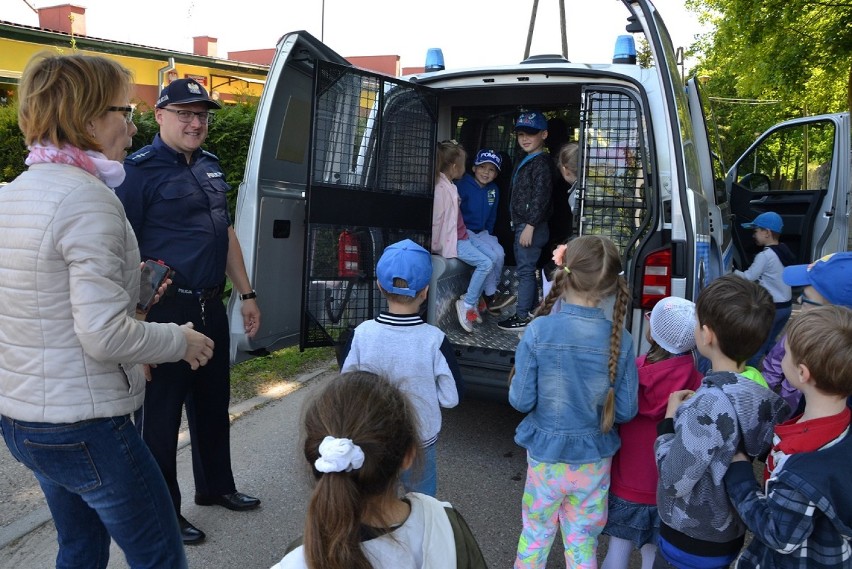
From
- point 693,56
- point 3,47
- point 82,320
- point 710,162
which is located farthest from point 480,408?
point 693,56

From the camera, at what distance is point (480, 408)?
488cm

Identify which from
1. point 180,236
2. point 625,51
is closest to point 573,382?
point 180,236

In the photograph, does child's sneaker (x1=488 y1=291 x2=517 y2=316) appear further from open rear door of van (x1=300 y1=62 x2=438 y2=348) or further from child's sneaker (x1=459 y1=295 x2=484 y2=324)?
open rear door of van (x1=300 y1=62 x2=438 y2=348)

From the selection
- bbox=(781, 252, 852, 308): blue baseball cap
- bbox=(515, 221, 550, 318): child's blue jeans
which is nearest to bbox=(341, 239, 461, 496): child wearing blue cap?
bbox=(781, 252, 852, 308): blue baseball cap

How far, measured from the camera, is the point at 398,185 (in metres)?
4.10

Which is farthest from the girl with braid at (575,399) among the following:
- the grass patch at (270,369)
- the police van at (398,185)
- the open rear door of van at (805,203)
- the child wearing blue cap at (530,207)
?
the open rear door of van at (805,203)

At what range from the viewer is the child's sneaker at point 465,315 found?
456 centimetres

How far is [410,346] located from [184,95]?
1496 millimetres

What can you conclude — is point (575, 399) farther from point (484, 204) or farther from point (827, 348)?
point (484, 204)

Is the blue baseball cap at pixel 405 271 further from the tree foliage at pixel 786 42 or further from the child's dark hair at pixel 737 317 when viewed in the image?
the tree foliage at pixel 786 42

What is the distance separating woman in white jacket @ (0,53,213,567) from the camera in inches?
67.3

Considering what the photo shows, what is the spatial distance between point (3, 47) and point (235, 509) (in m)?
18.3

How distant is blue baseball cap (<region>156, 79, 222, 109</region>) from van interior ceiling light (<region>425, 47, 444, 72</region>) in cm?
199

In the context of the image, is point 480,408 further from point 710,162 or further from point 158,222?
point 158,222
